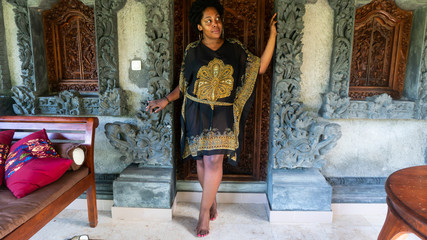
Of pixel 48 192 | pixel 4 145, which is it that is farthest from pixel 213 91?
pixel 4 145

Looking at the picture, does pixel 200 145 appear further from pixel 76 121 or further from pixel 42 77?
pixel 42 77

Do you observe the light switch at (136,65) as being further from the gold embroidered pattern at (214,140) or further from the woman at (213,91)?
the gold embroidered pattern at (214,140)

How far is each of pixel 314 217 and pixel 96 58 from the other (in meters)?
2.47

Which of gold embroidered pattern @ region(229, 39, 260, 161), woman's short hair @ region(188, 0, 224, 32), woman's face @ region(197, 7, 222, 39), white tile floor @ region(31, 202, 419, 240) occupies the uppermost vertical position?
woman's short hair @ region(188, 0, 224, 32)

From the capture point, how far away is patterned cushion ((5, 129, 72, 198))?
161 cm

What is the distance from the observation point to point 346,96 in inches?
92.6

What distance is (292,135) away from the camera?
7.52ft

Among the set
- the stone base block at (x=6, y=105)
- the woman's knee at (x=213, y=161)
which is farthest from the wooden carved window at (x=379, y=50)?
the stone base block at (x=6, y=105)

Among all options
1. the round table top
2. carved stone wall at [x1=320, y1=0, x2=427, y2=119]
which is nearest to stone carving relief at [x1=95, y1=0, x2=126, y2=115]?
carved stone wall at [x1=320, y1=0, x2=427, y2=119]

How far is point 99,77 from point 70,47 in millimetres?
525

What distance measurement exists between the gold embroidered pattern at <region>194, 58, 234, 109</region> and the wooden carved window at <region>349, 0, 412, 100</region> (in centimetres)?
127

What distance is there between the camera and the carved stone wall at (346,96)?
2244 millimetres

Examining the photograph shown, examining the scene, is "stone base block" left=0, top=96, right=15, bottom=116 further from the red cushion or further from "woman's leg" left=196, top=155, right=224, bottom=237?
"woman's leg" left=196, top=155, right=224, bottom=237

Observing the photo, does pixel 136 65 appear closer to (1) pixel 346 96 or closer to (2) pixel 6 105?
(2) pixel 6 105
